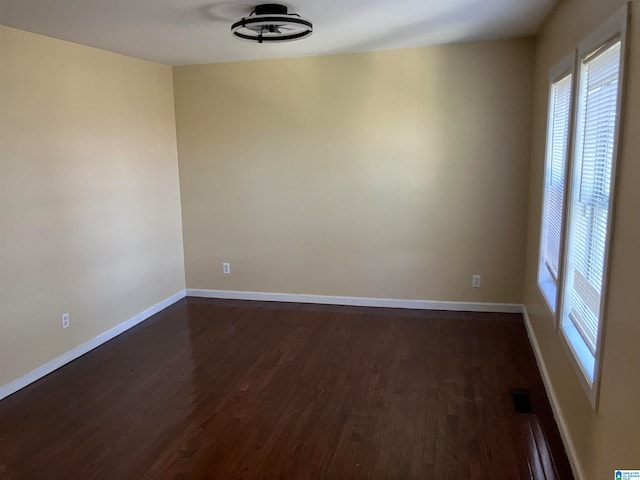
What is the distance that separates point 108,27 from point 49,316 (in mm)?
2055

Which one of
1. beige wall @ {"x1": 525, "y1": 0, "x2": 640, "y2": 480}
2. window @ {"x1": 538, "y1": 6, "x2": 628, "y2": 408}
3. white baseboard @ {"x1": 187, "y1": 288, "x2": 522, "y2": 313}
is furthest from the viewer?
white baseboard @ {"x1": 187, "y1": 288, "x2": 522, "y2": 313}

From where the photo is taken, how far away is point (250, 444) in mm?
2574

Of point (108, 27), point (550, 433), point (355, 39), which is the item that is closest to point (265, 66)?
point (355, 39)

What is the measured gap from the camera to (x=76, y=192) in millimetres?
3697

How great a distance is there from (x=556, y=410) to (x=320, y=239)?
2.68m

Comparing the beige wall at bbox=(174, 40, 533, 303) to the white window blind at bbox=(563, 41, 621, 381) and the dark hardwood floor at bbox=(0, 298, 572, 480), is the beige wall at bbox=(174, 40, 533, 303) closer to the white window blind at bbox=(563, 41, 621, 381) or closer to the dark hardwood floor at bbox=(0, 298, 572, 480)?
the dark hardwood floor at bbox=(0, 298, 572, 480)

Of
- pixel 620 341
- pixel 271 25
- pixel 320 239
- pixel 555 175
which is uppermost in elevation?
pixel 271 25

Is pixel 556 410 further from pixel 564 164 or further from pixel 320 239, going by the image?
pixel 320 239

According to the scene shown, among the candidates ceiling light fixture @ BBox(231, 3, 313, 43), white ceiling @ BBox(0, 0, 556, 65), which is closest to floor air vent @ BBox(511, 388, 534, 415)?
white ceiling @ BBox(0, 0, 556, 65)

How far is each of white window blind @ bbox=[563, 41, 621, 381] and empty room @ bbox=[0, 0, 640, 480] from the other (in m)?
0.02

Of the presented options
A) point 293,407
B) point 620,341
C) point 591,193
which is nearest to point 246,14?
point 591,193

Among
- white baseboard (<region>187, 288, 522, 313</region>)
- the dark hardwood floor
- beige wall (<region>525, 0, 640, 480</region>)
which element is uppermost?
beige wall (<region>525, 0, 640, 480</region>)

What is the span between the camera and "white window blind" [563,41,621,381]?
1.97m

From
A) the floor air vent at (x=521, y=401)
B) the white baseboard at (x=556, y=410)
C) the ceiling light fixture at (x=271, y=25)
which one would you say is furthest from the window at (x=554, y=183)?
the ceiling light fixture at (x=271, y=25)
